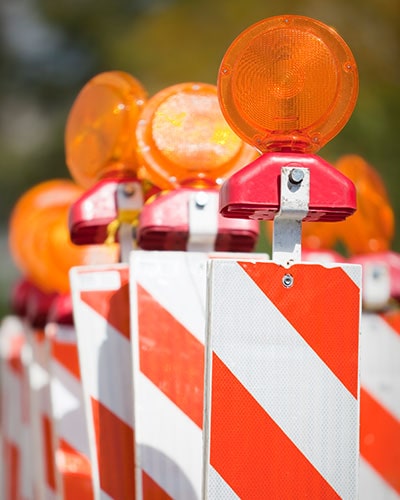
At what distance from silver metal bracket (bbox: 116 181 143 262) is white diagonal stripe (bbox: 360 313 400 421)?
914mm

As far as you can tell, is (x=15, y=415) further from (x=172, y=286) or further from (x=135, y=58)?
(x=135, y=58)

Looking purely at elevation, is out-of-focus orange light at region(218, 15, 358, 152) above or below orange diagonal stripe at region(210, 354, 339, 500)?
above

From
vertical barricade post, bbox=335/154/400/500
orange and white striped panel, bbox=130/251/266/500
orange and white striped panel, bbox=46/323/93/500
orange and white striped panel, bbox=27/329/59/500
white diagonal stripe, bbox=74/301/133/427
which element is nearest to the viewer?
orange and white striped panel, bbox=130/251/266/500

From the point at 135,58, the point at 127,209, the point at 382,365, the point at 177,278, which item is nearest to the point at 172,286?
the point at 177,278

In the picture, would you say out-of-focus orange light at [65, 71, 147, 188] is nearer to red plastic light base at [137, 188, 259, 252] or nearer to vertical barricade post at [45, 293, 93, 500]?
red plastic light base at [137, 188, 259, 252]

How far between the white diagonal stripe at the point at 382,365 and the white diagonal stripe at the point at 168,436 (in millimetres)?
943

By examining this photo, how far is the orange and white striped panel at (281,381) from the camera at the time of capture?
266 cm

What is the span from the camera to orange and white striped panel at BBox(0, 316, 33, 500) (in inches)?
218

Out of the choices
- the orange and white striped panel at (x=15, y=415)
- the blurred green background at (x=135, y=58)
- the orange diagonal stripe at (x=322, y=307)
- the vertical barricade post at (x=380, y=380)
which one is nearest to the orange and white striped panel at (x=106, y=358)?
the vertical barricade post at (x=380, y=380)

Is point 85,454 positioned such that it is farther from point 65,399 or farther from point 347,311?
point 347,311

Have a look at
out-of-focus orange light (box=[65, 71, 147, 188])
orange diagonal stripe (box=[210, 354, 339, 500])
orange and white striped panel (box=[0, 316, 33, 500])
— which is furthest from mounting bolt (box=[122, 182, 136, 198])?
orange and white striped panel (box=[0, 316, 33, 500])

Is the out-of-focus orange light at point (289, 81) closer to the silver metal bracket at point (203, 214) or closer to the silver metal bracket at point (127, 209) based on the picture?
the silver metal bracket at point (203, 214)

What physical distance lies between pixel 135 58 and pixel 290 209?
10680 millimetres

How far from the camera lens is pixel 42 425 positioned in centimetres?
488
